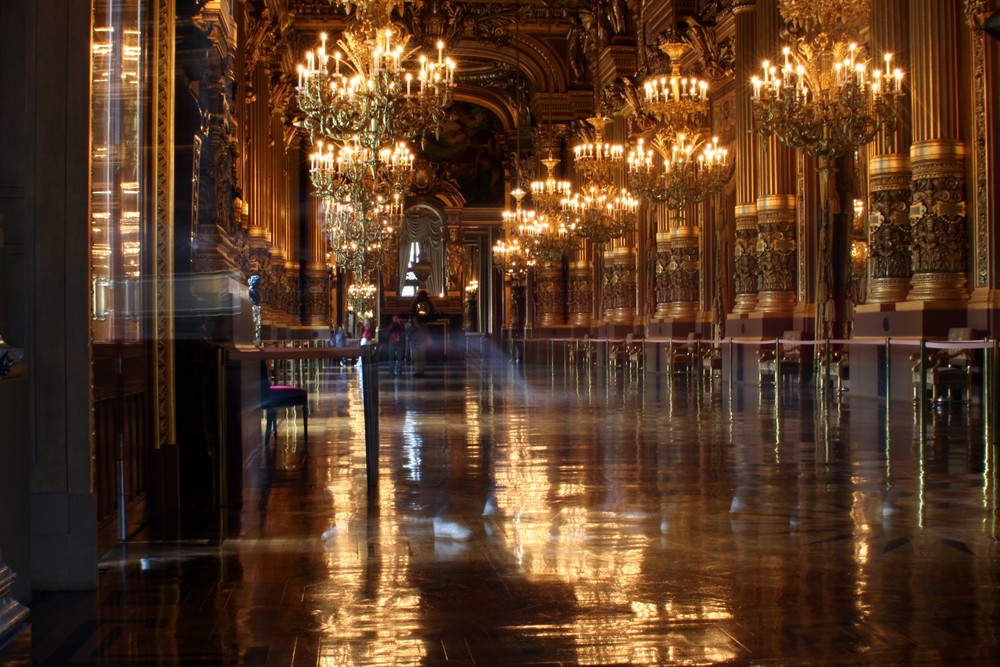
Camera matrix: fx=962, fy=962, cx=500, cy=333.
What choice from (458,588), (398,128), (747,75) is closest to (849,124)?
(398,128)

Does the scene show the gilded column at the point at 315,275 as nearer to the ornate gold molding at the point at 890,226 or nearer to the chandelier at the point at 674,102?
the chandelier at the point at 674,102

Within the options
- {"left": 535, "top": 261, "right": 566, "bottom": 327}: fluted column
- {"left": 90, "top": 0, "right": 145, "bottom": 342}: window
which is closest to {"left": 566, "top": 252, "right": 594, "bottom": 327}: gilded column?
{"left": 535, "top": 261, "right": 566, "bottom": 327}: fluted column

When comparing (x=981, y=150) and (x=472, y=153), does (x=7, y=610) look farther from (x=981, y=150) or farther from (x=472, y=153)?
(x=472, y=153)

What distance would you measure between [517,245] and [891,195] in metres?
15.4

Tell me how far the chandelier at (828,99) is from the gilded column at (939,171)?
0.79 metres

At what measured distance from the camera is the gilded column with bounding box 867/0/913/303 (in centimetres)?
1222

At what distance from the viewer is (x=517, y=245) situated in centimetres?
2692

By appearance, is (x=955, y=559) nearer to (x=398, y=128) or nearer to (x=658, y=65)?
(x=398, y=128)

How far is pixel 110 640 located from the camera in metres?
2.74

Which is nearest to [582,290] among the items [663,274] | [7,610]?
[663,274]

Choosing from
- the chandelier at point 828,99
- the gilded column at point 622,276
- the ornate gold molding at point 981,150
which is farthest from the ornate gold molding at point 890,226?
the gilded column at point 622,276

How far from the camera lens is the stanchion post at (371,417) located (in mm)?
5281

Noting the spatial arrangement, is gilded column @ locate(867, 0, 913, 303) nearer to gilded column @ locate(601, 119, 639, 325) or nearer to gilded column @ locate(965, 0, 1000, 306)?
gilded column @ locate(965, 0, 1000, 306)

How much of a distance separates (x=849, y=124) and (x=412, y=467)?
22.7ft
